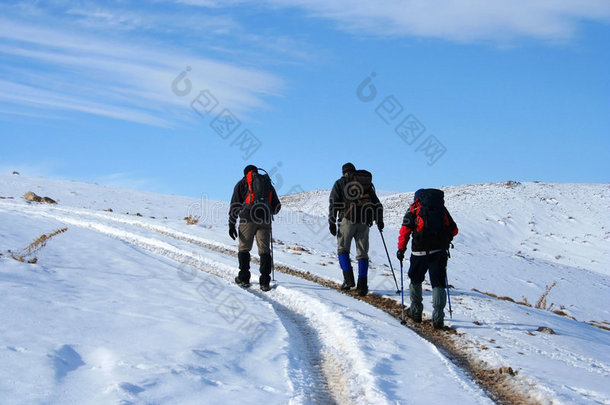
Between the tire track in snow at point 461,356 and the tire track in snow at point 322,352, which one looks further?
the tire track in snow at point 461,356

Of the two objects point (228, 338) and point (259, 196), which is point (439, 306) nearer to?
point (228, 338)

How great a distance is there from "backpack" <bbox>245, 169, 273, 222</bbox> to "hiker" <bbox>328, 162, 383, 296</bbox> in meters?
1.23

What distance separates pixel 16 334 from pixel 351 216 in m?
6.78

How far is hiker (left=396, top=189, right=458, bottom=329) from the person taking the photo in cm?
830

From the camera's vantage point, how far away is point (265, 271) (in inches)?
419

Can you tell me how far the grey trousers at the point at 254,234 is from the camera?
10719mm

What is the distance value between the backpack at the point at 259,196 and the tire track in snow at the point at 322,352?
1.43 metres

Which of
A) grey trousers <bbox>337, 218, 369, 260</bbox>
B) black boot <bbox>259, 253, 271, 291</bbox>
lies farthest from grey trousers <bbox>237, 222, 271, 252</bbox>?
grey trousers <bbox>337, 218, 369, 260</bbox>

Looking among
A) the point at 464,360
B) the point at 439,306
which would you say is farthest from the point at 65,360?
the point at 439,306

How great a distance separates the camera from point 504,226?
3316 centimetres

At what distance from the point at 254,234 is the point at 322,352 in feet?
14.9

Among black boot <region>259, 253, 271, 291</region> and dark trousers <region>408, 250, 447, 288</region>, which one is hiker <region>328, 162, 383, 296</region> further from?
dark trousers <region>408, 250, 447, 288</region>

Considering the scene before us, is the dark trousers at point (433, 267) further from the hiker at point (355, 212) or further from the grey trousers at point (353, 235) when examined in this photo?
the grey trousers at point (353, 235)

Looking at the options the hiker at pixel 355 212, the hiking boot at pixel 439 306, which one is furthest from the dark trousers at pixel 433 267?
the hiker at pixel 355 212
